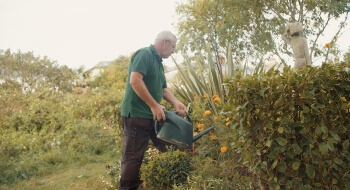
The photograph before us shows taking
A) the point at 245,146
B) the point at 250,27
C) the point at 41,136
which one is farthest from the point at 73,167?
the point at 250,27

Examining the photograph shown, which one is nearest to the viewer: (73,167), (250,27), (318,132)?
(318,132)

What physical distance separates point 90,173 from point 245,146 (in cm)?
311

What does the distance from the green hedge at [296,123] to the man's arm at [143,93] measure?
3.07 feet

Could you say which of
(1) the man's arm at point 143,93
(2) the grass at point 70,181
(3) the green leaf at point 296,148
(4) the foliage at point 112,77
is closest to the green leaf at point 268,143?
(3) the green leaf at point 296,148

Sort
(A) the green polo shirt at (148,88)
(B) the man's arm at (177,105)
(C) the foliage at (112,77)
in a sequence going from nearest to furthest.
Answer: (A) the green polo shirt at (148,88), (B) the man's arm at (177,105), (C) the foliage at (112,77)

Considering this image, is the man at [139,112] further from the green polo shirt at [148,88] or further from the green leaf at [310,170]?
the green leaf at [310,170]

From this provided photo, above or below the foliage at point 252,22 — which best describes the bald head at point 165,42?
below

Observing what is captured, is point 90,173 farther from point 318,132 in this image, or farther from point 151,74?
point 318,132

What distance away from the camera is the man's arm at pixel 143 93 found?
2.82 meters

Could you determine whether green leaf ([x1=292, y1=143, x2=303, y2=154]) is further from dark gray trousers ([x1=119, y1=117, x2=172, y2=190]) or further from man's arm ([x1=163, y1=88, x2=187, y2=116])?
dark gray trousers ([x1=119, y1=117, x2=172, y2=190])

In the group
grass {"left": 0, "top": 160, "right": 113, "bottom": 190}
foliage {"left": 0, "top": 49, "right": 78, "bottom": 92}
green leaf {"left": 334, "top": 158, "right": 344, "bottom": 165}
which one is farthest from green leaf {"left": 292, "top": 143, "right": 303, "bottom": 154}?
foliage {"left": 0, "top": 49, "right": 78, "bottom": 92}

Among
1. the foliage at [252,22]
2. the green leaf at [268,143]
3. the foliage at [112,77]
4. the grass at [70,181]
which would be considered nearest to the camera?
the green leaf at [268,143]

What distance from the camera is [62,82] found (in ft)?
40.8

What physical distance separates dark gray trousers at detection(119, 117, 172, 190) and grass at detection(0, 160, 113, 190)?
819mm
